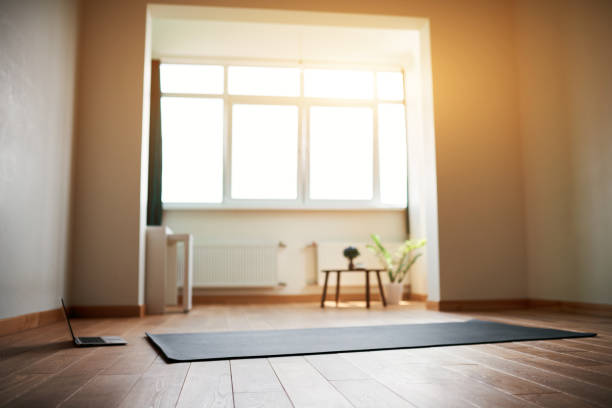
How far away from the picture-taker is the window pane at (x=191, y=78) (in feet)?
20.2

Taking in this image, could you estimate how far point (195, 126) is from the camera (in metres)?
6.18

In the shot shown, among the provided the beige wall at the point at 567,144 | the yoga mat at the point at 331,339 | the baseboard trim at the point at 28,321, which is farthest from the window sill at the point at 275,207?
the yoga mat at the point at 331,339

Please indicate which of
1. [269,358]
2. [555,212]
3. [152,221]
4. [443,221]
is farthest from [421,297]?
[269,358]

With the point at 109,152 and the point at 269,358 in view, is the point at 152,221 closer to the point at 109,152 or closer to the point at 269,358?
the point at 109,152

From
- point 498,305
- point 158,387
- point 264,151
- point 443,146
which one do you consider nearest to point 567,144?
point 443,146

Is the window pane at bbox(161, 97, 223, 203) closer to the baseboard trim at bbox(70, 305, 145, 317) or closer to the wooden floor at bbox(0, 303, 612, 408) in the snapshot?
the baseboard trim at bbox(70, 305, 145, 317)

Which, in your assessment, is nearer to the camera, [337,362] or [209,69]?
[337,362]

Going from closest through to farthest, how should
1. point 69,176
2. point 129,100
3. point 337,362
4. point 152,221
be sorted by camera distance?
point 337,362
point 69,176
point 129,100
point 152,221

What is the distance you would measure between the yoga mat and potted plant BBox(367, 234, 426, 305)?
2.31 meters

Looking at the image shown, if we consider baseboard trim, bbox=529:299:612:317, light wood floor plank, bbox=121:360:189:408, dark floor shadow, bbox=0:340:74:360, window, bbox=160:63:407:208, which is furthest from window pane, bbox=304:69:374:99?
light wood floor plank, bbox=121:360:189:408

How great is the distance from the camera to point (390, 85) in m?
6.59

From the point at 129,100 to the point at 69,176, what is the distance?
0.80 meters

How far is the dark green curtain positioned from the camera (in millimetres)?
5770

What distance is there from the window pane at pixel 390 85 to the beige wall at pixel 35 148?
12.0ft
